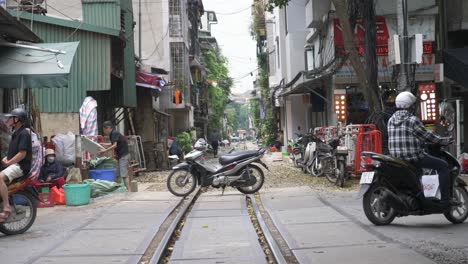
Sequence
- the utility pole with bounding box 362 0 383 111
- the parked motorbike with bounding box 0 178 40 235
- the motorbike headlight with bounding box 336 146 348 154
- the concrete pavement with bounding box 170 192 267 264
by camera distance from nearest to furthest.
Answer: the concrete pavement with bounding box 170 192 267 264 → the parked motorbike with bounding box 0 178 40 235 → the motorbike headlight with bounding box 336 146 348 154 → the utility pole with bounding box 362 0 383 111

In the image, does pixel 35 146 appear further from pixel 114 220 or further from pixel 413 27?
pixel 413 27

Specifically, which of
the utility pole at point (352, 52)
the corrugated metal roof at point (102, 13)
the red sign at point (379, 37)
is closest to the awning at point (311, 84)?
the red sign at point (379, 37)

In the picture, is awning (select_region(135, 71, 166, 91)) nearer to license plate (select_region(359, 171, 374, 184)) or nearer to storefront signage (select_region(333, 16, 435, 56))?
storefront signage (select_region(333, 16, 435, 56))

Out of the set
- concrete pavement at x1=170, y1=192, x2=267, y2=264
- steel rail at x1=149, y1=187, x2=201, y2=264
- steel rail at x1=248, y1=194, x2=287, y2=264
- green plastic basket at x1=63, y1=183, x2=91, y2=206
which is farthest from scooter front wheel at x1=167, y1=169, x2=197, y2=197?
steel rail at x1=248, y1=194, x2=287, y2=264

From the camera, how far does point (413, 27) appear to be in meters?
17.6

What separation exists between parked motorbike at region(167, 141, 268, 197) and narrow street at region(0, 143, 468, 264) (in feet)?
3.82

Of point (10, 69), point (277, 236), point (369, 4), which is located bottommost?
point (277, 236)

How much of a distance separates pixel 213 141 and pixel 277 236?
28704 mm

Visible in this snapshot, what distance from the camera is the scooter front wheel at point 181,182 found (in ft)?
41.3

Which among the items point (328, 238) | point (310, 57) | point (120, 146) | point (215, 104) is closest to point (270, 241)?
point (328, 238)

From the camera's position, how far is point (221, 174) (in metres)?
12.6

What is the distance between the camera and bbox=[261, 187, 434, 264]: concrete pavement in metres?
5.75

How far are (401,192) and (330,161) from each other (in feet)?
22.5

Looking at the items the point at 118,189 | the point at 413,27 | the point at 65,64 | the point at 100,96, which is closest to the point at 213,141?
the point at 100,96
